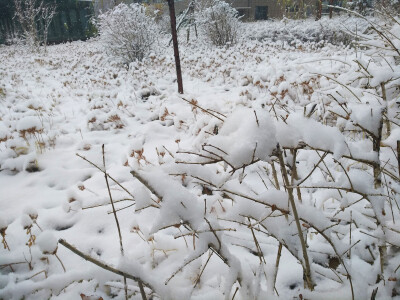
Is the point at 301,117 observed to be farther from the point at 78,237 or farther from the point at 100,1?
the point at 100,1

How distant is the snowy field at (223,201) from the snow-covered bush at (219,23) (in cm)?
683

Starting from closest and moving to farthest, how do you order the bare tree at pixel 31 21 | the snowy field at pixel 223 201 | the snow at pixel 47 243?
the snowy field at pixel 223 201 < the snow at pixel 47 243 < the bare tree at pixel 31 21

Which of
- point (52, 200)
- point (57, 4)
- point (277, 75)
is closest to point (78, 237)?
point (52, 200)

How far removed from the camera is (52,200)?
1.88 metres

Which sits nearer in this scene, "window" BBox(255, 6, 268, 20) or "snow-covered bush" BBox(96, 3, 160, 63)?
"snow-covered bush" BBox(96, 3, 160, 63)

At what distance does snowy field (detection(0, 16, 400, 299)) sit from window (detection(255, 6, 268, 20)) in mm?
26819

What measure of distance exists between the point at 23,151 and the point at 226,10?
9114 mm

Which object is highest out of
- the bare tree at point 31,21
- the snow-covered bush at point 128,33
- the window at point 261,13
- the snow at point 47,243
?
the window at point 261,13

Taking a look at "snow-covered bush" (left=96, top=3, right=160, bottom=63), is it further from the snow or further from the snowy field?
the snow

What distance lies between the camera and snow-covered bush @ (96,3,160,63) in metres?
7.64

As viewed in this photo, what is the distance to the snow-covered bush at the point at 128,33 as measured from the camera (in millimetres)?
7645

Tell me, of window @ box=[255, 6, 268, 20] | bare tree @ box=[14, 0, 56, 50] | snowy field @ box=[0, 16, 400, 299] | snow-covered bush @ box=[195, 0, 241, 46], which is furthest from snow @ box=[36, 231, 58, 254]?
window @ box=[255, 6, 268, 20]

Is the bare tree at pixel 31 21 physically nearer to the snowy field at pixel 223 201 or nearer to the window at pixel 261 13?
the snowy field at pixel 223 201

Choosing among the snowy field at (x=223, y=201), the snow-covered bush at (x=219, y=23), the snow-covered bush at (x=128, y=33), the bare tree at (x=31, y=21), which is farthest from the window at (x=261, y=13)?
the snowy field at (x=223, y=201)
